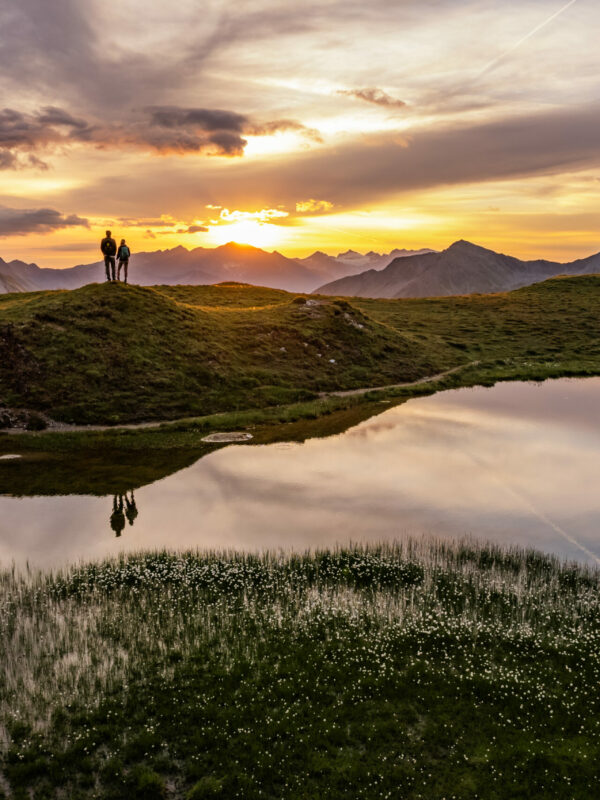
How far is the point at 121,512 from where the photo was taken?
1059 inches

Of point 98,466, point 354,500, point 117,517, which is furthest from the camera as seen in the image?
point 98,466

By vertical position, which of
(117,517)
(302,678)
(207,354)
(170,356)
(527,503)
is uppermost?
(207,354)

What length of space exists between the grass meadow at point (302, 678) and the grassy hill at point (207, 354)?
29617 mm

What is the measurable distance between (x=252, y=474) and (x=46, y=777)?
836 inches

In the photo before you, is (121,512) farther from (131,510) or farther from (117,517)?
(117,517)

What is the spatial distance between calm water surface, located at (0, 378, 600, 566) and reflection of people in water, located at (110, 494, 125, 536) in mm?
139

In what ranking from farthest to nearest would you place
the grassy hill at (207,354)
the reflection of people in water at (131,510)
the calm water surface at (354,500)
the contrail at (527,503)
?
the grassy hill at (207,354)
the reflection of people in water at (131,510)
the calm water surface at (354,500)
the contrail at (527,503)

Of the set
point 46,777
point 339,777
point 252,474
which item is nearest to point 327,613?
point 339,777

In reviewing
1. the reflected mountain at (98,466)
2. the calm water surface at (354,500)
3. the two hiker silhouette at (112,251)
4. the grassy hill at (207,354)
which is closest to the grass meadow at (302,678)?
the calm water surface at (354,500)

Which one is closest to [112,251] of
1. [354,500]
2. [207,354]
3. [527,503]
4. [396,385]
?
[207,354]

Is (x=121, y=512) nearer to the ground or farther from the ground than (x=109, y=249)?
nearer to the ground

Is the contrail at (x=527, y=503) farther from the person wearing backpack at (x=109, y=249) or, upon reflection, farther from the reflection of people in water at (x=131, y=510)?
the person wearing backpack at (x=109, y=249)

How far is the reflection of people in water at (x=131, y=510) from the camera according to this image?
26078 mm

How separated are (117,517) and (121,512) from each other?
0.71 metres
